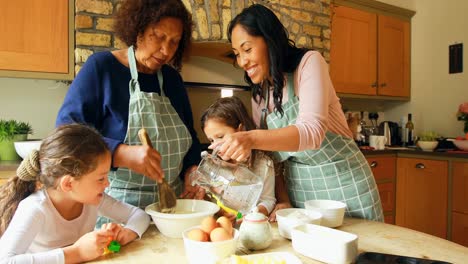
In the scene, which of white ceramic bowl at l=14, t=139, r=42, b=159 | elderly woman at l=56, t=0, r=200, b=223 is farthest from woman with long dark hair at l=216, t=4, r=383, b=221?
white ceramic bowl at l=14, t=139, r=42, b=159

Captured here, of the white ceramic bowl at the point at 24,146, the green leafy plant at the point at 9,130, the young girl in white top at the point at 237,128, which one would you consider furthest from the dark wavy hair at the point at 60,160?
the green leafy plant at the point at 9,130

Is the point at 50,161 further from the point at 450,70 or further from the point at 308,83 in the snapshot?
the point at 450,70

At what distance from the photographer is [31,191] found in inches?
36.9

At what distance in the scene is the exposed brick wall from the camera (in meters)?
2.04

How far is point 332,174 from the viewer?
113 cm

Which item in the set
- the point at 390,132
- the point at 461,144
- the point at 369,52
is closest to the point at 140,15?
the point at 461,144

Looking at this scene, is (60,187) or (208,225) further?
(60,187)

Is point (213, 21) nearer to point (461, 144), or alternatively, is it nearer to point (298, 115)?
point (298, 115)

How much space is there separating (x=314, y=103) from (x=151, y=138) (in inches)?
20.4

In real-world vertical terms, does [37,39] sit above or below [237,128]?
above

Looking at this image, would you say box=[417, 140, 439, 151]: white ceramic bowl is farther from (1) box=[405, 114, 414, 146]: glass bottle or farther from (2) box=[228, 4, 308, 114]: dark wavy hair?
(2) box=[228, 4, 308, 114]: dark wavy hair

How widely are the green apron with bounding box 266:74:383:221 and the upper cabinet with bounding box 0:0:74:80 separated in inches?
58.8

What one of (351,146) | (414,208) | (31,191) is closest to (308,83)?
(351,146)

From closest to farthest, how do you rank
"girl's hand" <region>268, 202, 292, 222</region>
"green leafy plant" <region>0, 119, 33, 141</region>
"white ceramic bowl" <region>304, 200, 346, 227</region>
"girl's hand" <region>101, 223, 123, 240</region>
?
1. "girl's hand" <region>101, 223, 123, 240</region>
2. "white ceramic bowl" <region>304, 200, 346, 227</region>
3. "girl's hand" <region>268, 202, 292, 222</region>
4. "green leafy plant" <region>0, 119, 33, 141</region>
